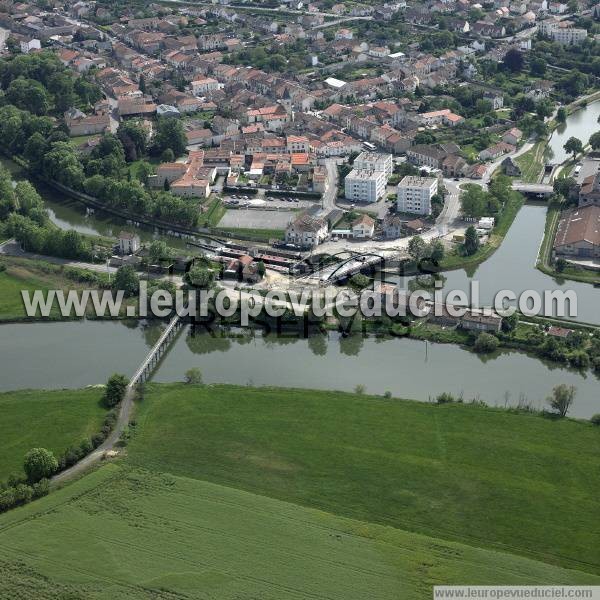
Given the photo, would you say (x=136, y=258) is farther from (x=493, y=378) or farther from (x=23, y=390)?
(x=493, y=378)

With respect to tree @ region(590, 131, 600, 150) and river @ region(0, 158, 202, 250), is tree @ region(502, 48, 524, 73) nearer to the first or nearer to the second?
tree @ region(590, 131, 600, 150)

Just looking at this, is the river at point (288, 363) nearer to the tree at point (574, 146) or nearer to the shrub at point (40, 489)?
the shrub at point (40, 489)

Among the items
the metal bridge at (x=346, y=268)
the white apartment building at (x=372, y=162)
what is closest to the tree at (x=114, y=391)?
the metal bridge at (x=346, y=268)

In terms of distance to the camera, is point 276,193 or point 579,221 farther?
point 276,193

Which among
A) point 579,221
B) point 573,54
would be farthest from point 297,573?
point 573,54

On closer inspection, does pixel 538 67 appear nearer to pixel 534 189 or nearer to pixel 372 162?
pixel 534 189

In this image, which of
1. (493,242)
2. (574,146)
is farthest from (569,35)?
(493,242)

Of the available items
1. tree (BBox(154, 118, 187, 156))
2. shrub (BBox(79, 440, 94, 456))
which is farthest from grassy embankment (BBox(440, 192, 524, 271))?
tree (BBox(154, 118, 187, 156))
